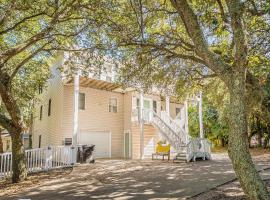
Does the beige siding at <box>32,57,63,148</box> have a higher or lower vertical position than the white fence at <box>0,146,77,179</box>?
higher

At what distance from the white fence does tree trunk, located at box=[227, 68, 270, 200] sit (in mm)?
11009

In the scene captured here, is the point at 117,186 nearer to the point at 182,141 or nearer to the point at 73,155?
the point at 73,155

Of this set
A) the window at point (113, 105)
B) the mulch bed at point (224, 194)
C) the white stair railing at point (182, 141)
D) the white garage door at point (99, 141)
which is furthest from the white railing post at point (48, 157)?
the mulch bed at point (224, 194)

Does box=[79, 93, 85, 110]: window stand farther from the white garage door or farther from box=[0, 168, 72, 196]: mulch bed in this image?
box=[0, 168, 72, 196]: mulch bed

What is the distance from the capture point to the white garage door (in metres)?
20.1

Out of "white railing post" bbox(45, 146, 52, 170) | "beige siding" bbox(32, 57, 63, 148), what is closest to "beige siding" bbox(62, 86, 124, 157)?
"beige siding" bbox(32, 57, 63, 148)

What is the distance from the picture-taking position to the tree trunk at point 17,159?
11578 mm

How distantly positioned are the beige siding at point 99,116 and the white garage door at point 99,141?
308 mm

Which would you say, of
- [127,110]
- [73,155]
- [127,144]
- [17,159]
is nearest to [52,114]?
[127,110]

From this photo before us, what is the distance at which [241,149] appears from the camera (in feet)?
17.5

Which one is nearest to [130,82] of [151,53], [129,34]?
[151,53]

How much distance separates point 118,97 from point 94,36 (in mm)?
11504

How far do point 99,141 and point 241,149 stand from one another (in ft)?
53.5

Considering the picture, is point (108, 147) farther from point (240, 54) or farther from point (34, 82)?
point (240, 54)
